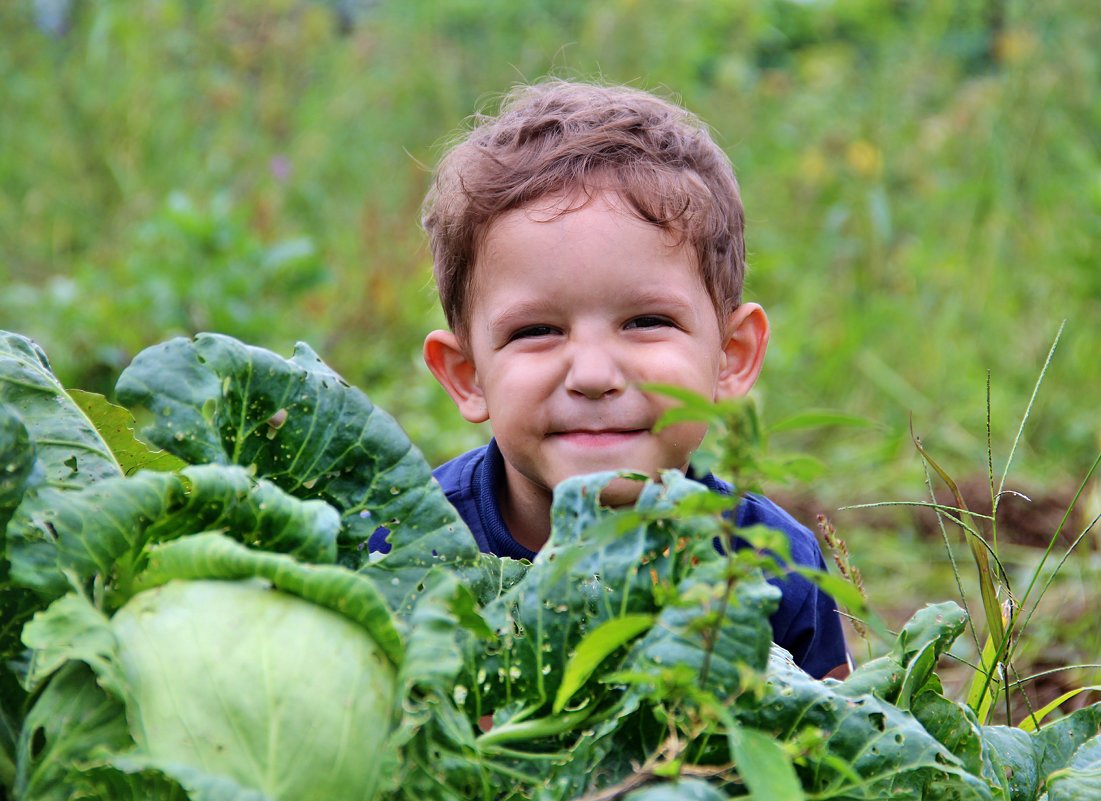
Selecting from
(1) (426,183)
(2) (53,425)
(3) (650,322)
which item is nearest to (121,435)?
(2) (53,425)

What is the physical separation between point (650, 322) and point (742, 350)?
0.44m

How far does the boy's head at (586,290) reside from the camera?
217cm

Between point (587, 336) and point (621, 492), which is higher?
point (587, 336)

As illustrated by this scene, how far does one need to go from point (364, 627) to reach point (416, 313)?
4254 millimetres

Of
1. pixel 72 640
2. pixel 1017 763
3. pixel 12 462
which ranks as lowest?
pixel 1017 763

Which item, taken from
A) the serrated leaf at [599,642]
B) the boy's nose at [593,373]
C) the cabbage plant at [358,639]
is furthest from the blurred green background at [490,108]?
the serrated leaf at [599,642]

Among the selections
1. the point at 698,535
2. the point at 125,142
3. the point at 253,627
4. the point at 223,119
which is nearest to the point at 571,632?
the point at 698,535

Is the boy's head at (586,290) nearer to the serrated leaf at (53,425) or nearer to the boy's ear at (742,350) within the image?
the boy's ear at (742,350)

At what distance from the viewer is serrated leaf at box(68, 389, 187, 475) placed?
156cm

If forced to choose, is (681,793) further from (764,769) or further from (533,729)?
(533,729)

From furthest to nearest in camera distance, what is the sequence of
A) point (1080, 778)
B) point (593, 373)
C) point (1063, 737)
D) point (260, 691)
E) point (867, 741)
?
point (593, 373)
point (1063, 737)
point (1080, 778)
point (867, 741)
point (260, 691)

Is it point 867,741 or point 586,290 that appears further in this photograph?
point 586,290

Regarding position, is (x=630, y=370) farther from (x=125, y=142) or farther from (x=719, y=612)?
(x=125, y=142)

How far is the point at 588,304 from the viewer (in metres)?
2.16
